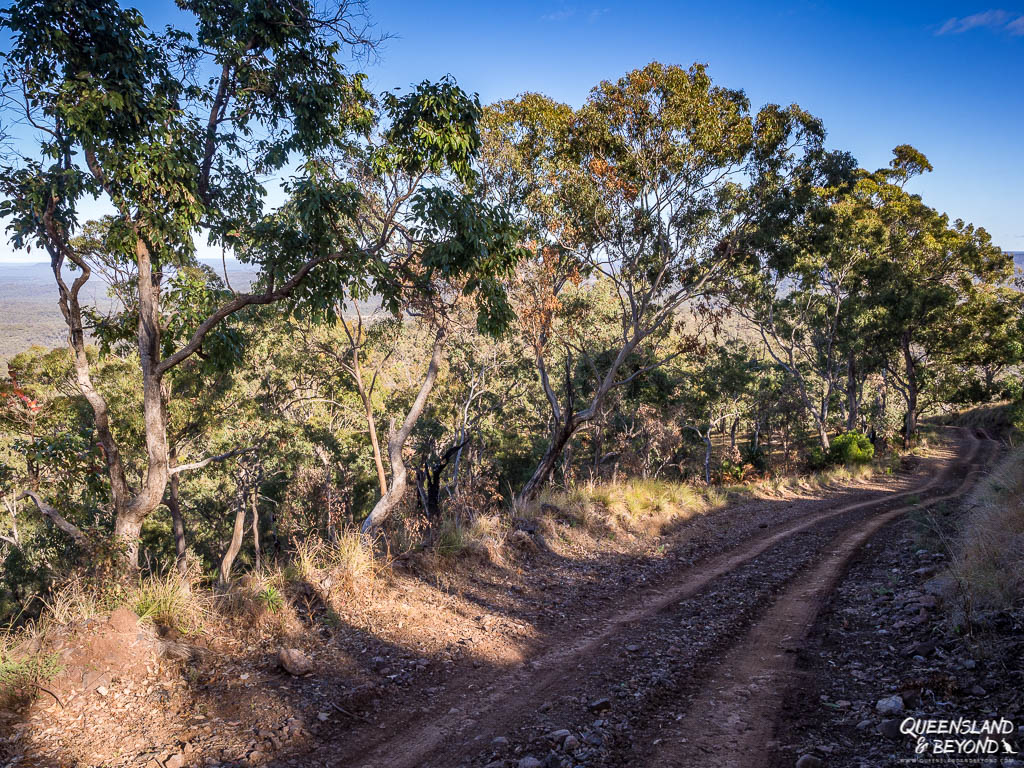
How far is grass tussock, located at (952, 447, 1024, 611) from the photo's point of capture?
4.67 metres

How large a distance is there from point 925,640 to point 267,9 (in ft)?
29.9

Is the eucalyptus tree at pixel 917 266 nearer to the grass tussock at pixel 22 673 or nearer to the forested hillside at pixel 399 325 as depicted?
the forested hillside at pixel 399 325

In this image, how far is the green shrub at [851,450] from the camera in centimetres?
2398

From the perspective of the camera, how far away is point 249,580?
5.95 metres

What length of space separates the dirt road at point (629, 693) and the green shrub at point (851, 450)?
1910 cm

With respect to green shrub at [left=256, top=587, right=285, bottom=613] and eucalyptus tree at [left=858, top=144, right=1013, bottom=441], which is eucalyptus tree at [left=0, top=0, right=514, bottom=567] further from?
eucalyptus tree at [left=858, top=144, right=1013, bottom=441]

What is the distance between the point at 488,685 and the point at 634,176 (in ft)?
39.3

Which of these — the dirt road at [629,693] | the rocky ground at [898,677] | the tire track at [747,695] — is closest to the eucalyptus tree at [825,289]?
the dirt road at [629,693]

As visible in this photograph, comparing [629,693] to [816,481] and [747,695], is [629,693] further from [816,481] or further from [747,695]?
[816,481]

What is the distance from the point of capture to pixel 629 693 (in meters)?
4.39

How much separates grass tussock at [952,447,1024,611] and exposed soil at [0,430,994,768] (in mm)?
1364

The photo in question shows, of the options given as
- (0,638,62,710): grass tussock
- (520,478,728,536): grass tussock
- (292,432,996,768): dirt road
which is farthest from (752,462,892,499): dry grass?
(0,638,62,710): grass tussock

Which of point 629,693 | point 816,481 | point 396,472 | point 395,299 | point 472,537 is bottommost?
point 816,481

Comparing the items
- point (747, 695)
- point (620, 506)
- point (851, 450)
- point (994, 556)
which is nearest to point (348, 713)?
point (747, 695)
